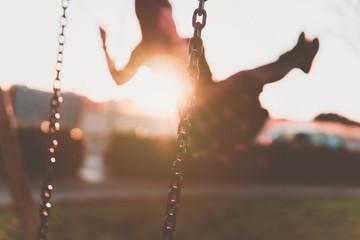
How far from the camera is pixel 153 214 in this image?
8.00m

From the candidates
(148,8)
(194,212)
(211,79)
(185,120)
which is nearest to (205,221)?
(194,212)

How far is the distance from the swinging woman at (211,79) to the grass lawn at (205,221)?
3.64 m

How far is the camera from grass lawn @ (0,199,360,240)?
648 cm

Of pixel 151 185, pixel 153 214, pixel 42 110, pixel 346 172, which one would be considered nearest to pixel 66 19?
pixel 153 214

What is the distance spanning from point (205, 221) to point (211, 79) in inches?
225

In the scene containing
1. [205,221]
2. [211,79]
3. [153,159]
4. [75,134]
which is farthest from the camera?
[153,159]

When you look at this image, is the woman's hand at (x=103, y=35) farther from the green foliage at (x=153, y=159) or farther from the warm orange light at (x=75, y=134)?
the green foliage at (x=153, y=159)

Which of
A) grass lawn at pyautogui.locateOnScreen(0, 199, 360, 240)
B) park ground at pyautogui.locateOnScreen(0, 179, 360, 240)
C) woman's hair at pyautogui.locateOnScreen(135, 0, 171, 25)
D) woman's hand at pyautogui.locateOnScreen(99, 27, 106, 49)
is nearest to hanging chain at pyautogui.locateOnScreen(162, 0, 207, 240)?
woman's hair at pyautogui.locateOnScreen(135, 0, 171, 25)

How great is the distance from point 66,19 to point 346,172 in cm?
1662

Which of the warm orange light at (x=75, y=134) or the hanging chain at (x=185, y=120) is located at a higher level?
the warm orange light at (x=75, y=134)

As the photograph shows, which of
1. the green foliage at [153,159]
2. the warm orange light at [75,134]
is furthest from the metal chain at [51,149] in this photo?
the green foliage at [153,159]

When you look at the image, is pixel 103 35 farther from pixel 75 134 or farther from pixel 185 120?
pixel 75 134

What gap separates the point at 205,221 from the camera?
25.6ft

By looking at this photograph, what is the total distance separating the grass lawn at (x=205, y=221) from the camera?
255 inches
